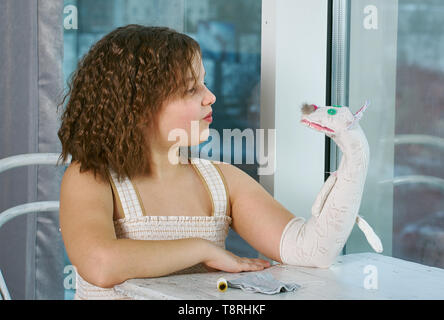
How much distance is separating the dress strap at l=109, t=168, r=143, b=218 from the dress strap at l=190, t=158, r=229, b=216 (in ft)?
0.57

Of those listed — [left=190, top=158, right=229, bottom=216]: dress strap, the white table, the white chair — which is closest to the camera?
the white table

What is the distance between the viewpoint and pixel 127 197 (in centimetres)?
112

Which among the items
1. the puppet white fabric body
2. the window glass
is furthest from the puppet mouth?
the window glass

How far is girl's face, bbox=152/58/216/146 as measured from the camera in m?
1.13

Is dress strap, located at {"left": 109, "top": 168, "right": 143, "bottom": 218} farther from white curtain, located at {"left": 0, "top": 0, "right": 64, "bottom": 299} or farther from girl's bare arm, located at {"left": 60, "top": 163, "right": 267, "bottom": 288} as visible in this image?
white curtain, located at {"left": 0, "top": 0, "right": 64, "bottom": 299}

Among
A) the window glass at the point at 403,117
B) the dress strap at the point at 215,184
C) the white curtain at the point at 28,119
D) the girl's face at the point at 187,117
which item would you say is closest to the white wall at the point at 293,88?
the window glass at the point at 403,117

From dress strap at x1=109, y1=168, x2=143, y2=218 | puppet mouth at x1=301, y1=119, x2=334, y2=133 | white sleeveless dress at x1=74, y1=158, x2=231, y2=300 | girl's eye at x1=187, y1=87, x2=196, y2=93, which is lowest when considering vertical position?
white sleeveless dress at x1=74, y1=158, x2=231, y2=300

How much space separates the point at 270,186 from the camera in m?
1.66

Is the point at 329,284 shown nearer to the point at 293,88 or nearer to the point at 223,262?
the point at 223,262

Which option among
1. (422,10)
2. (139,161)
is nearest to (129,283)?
(139,161)

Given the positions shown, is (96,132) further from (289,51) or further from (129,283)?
(289,51)

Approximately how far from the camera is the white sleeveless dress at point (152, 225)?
43.4 inches
